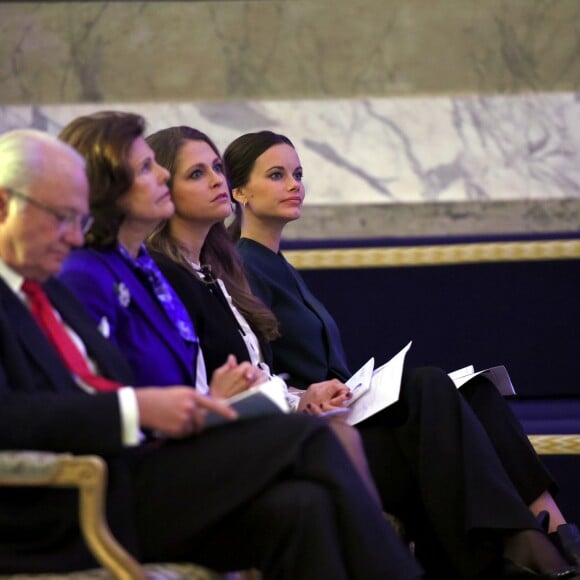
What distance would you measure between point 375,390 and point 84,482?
1416 millimetres

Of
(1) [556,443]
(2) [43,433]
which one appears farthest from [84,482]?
(1) [556,443]

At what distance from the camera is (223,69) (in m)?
6.40

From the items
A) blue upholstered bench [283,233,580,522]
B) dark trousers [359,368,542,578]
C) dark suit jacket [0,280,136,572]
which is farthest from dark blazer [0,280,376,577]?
blue upholstered bench [283,233,580,522]

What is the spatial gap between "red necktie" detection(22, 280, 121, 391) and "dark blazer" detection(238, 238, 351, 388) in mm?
1456

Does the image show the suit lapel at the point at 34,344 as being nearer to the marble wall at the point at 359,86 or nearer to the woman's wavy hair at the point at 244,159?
the woman's wavy hair at the point at 244,159

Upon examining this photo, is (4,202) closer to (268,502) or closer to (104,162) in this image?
(104,162)

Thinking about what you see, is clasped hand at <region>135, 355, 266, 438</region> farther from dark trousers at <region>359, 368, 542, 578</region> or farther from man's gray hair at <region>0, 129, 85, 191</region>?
dark trousers at <region>359, 368, 542, 578</region>

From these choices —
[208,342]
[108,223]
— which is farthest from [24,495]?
[208,342]

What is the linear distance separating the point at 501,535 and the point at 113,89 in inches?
131

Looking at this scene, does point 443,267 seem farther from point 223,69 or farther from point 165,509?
point 165,509

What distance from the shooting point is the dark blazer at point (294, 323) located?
4297mm

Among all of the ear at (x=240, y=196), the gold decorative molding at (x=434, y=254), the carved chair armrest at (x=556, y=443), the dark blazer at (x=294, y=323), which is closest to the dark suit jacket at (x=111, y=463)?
the dark blazer at (x=294, y=323)

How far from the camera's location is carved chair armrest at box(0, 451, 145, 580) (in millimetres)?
2531

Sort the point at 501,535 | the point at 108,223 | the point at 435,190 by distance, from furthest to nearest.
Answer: the point at 435,190 → the point at 501,535 → the point at 108,223
